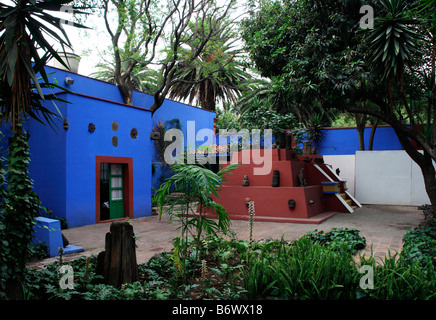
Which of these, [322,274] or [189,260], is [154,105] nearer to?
[189,260]

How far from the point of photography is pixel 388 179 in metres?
12.2

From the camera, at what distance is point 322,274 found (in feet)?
9.94

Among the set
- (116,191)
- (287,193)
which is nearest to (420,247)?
(287,193)

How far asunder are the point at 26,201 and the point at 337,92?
7564 mm

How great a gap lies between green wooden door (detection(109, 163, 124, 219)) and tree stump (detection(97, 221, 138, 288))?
677 cm

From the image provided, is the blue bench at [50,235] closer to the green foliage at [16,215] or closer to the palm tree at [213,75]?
the green foliage at [16,215]

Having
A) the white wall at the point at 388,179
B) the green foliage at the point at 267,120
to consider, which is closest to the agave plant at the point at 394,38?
the green foliage at the point at 267,120

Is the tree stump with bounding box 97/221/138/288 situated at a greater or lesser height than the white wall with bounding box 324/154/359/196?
lesser

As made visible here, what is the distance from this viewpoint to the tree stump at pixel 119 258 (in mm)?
3311

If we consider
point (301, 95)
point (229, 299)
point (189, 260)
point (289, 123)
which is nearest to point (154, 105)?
point (289, 123)

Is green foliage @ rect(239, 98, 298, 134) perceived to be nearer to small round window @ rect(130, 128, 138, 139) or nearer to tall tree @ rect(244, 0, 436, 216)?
tall tree @ rect(244, 0, 436, 216)

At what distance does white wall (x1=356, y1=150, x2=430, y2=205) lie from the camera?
11727mm

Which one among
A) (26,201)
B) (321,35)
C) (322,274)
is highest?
(321,35)

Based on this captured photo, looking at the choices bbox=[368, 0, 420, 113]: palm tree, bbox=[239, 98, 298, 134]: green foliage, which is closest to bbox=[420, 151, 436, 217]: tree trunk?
bbox=[368, 0, 420, 113]: palm tree
